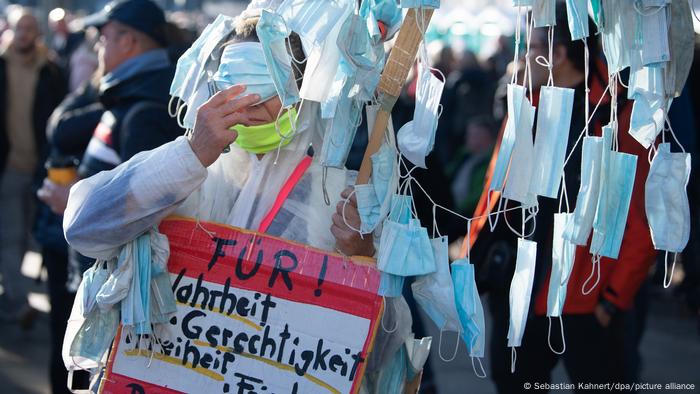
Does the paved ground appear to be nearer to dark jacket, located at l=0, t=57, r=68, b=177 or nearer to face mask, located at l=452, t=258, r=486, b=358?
dark jacket, located at l=0, t=57, r=68, b=177

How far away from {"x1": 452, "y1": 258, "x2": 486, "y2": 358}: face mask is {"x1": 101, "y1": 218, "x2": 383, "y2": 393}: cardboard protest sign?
198 millimetres

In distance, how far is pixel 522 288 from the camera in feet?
8.35

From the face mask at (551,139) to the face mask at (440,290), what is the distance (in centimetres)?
27

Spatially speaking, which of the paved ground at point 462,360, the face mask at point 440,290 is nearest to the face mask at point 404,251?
the face mask at point 440,290

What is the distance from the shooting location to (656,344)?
23.6ft

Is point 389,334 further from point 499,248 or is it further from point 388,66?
point 499,248

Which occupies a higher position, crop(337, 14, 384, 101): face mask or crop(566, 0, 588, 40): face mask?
crop(566, 0, 588, 40): face mask

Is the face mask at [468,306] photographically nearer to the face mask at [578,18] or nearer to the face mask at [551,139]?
the face mask at [551,139]

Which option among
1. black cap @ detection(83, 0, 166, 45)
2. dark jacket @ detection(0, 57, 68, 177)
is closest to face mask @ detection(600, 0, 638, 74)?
black cap @ detection(83, 0, 166, 45)

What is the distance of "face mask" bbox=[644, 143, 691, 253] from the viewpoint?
2387mm

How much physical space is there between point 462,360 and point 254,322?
173 inches

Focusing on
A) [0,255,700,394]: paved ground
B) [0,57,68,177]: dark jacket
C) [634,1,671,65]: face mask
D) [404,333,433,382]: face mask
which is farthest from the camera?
[0,57,68,177]: dark jacket

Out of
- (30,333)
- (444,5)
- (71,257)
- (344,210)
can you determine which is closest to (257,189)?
(344,210)

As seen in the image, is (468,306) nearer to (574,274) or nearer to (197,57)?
(197,57)
